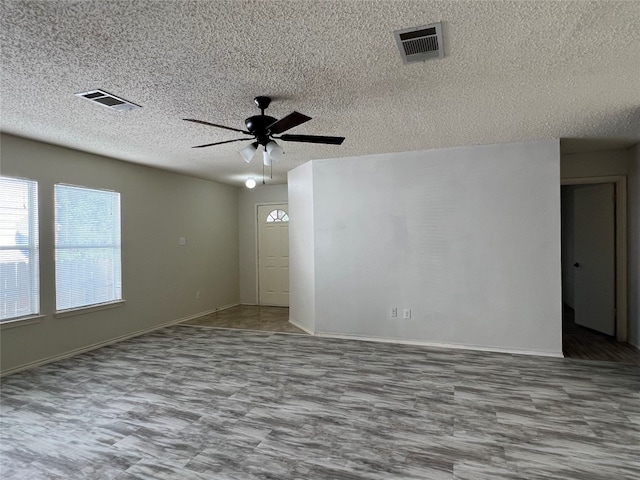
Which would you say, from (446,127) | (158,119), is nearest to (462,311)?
(446,127)

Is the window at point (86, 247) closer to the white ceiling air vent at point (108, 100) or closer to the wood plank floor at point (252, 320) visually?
the wood plank floor at point (252, 320)

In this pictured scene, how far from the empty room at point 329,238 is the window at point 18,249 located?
0.02 metres

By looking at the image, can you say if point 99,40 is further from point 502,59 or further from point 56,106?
point 502,59

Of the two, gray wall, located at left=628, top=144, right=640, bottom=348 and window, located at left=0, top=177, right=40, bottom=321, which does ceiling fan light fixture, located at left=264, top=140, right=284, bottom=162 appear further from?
gray wall, located at left=628, top=144, right=640, bottom=348

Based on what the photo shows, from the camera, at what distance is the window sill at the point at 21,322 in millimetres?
3780

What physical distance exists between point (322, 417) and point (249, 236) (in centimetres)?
551

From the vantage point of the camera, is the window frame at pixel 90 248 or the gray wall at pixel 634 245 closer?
the window frame at pixel 90 248

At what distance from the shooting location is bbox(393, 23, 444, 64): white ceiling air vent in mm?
1985

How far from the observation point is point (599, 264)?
5.22 m

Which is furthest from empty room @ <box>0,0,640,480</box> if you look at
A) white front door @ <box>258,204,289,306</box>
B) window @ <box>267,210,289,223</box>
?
window @ <box>267,210,289,223</box>

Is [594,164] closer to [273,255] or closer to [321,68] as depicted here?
[321,68]

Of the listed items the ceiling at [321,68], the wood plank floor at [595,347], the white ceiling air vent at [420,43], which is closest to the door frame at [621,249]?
the wood plank floor at [595,347]

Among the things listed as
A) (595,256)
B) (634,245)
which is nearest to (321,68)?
(634,245)

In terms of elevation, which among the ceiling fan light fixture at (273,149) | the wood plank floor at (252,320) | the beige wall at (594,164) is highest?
the beige wall at (594,164)
